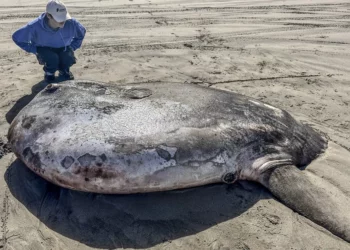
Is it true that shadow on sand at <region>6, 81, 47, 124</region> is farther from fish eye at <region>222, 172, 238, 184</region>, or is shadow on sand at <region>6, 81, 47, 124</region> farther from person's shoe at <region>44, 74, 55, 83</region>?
fish eye at <region>222, 172, 238, 184</region>

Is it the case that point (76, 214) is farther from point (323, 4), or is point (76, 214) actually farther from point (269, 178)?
point (323, 4)

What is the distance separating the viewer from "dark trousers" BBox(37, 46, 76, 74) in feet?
17.4

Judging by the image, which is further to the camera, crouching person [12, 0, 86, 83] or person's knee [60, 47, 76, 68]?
person's knee [60, 47, 76, 68]

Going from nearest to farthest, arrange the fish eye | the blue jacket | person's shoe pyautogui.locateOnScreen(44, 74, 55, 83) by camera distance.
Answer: the fish eye → the blue jacket → person's shoe pyautogui.locateOnScreen(44, 74, 55, 83)

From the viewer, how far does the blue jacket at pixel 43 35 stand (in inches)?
200

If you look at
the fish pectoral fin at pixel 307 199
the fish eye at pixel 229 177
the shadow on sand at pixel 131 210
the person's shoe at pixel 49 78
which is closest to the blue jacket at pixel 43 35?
the person's shoe at pixel 49 78

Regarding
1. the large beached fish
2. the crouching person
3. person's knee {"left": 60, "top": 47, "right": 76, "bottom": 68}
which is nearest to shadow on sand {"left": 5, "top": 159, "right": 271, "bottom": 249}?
the large beached fish

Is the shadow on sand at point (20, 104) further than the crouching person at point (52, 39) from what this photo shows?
No

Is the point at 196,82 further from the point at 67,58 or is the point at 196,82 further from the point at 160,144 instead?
the point at 160,144

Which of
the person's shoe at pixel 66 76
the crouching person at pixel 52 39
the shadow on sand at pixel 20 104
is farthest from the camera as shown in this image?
the person's shoe at pixel 66 76

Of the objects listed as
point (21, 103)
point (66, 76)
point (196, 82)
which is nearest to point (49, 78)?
point (66, 76)

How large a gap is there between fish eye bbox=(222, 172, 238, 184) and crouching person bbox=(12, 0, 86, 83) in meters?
2.91

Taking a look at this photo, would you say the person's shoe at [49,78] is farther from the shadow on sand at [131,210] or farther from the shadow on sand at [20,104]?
the shadow on sand at [131,210]

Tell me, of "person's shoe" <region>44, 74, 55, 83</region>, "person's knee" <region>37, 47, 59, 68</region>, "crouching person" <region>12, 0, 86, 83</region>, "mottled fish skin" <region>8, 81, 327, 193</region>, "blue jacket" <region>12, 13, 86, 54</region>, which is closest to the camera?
"mottled fish skin" <region>8, 81, 327, 193</region>
